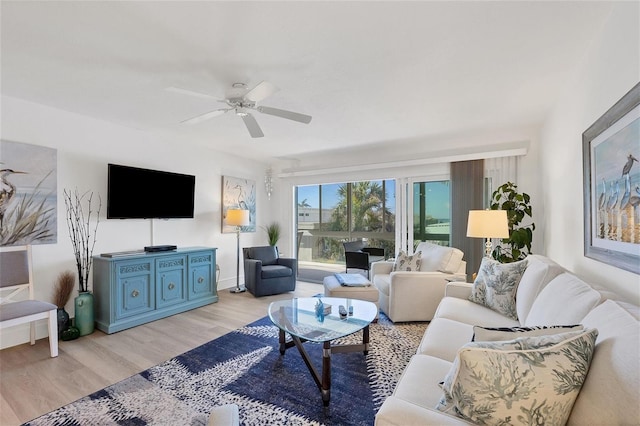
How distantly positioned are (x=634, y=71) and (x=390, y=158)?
3282mm

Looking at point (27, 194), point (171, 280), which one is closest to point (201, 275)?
point (171, 280)

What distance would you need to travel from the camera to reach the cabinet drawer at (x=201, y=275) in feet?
12.8

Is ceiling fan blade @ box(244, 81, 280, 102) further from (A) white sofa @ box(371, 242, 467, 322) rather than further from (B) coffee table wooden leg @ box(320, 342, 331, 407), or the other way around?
(A) white sofa @ box(371, 242, 467, 322)

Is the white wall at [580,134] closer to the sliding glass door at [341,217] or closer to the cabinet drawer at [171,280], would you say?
the sliding glass door at [341,217]

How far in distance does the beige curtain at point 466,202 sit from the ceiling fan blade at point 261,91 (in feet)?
10.2

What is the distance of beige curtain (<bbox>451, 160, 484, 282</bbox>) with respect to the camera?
396 cm

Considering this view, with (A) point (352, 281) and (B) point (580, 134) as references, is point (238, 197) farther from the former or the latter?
(B) point (580, 134)

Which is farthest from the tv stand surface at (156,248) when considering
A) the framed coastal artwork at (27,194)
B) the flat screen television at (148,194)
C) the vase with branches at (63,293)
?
the framed coastal artwork at (27,194)

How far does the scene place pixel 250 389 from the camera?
203 centimetres

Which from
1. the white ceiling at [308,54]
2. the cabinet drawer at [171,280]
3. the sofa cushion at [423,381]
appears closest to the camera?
the sofa cushion at [423,381]

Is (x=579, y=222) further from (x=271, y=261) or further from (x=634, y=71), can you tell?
(x=271, y=261)

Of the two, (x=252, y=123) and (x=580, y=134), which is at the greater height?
(x=252, y=123)

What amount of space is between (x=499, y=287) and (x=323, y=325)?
1478 mm

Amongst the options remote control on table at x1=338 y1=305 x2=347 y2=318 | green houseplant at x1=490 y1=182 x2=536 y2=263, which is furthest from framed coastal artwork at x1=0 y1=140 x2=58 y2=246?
green houseplant at x1=490 y1=182 x2=536 y2=263
